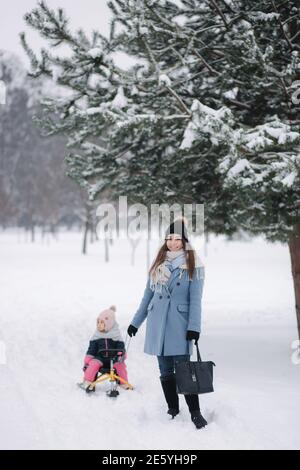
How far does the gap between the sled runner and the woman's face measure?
164cm

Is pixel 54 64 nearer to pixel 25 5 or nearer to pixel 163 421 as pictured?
pixel 25 5

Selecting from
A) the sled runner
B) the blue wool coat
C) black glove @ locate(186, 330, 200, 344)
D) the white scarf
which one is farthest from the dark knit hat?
the sled runner

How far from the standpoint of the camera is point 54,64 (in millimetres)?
5344

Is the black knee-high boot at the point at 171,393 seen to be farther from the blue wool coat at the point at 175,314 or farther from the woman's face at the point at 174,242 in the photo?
the woman's face at the point at 174,242

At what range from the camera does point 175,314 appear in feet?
13.0

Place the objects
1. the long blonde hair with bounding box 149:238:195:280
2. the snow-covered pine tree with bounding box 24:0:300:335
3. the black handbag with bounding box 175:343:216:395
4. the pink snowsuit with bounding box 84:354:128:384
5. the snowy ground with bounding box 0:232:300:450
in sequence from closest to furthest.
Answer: the snowy ground with bounding box 0:232:300:450 < the black handbag with bounding box 175:343:216:395 < the long blonde hair with bounding box 149:238:195:280 < the snow-covered pine tree with bounding box 24:0:300:335 < the pink snowsuit with bounding box 84:354:128:384

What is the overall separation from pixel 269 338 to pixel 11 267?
17.0 m

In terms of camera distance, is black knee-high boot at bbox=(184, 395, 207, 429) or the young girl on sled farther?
the young girl on sled

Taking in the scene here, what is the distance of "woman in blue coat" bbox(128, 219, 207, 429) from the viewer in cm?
392

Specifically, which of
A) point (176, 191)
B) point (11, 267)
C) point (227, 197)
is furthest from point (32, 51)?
point (11, 267)

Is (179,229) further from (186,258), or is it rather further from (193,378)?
(193,378)

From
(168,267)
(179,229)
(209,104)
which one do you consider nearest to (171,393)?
(168,267)

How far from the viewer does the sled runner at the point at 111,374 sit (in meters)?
4.78

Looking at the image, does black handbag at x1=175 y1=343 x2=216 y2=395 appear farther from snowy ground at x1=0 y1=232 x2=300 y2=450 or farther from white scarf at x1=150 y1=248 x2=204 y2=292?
white scarf at x1=150 y1=248 x2=204 y2=292
